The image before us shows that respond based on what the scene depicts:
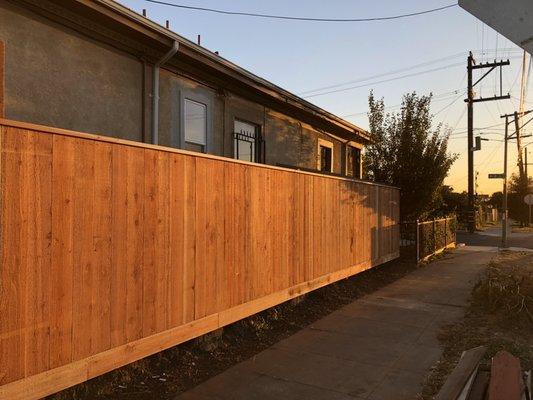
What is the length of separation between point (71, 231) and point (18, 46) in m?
3.11

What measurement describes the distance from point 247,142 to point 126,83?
378 cm

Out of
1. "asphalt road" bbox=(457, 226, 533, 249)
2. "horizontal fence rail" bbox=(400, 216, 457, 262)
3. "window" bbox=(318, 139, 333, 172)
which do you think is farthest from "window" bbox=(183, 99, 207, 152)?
"asphalt road" bbox=(457, 226, 533, 249)

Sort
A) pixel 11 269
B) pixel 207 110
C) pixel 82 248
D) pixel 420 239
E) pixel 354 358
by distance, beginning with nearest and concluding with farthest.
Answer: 1. pixel 11 269
2. pixel 82 248
3. pixel 354 358
4. pixel 207 110
5. pixel 420 239

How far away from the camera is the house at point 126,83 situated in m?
5.69

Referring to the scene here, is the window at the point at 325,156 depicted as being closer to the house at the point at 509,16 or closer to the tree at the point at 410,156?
the tree at the point at 410,156

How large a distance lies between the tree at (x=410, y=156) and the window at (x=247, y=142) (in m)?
4.94

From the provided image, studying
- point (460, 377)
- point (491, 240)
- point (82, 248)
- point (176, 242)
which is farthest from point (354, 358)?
point (491, 240)

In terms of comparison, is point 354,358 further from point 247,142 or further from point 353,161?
point 353,161

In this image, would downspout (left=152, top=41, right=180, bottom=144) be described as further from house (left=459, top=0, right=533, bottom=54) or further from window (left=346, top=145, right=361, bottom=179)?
window (left=346, top=145, right=361, bottom=179)

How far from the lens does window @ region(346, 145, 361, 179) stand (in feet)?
52.7

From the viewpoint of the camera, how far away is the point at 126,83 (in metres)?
7.15

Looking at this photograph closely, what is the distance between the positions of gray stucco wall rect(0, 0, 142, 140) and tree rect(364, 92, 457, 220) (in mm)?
8767

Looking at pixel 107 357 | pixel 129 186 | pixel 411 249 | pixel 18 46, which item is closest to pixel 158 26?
pixel 18 46

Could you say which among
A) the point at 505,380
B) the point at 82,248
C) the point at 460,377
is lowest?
the point at 460,377
